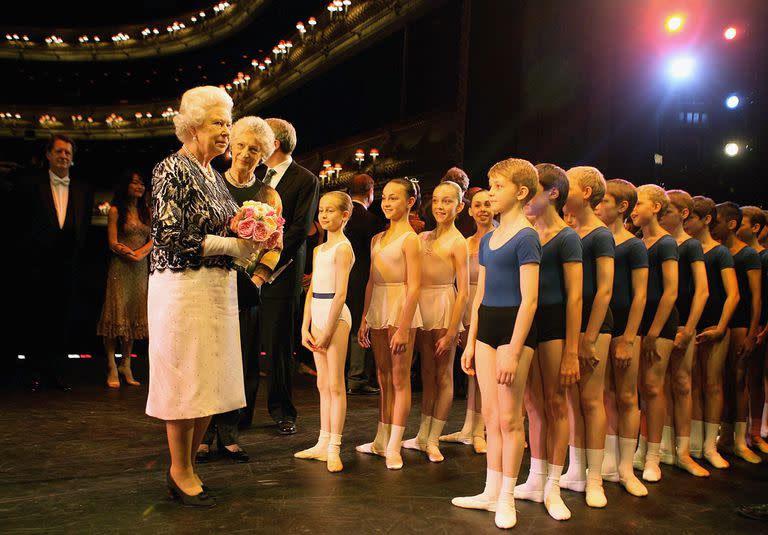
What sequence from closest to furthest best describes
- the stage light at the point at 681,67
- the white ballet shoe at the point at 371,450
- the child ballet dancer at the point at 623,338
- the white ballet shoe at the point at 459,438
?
the child ballet dancer at the point at 623,338 < the white ballet shoe at the point at 371,450 < the white ballet shoe at the point at 459,438 < the stage light at the point at 681,67

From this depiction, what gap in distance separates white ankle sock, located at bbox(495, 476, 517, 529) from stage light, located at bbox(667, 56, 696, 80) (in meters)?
6.58

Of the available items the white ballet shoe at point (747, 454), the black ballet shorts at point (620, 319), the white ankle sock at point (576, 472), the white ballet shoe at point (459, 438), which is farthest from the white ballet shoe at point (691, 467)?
the white ballet shoe at point (459, 438)

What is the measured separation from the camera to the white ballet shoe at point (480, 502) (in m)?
3.14

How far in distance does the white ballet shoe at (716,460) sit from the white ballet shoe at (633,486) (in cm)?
90

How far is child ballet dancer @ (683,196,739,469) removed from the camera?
4.48 meters

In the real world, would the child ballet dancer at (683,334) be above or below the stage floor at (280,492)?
above

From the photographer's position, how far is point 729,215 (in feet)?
15.9

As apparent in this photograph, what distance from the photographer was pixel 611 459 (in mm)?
3840

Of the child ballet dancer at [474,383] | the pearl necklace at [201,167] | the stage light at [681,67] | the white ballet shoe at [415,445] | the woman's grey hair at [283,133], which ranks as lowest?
the white ballet shoe at [415,445]

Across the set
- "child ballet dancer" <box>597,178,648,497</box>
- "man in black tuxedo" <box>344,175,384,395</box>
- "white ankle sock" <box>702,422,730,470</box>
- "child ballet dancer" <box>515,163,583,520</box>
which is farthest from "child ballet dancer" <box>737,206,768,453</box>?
"man in black tuxedo" <box>344,175,384,395</box>

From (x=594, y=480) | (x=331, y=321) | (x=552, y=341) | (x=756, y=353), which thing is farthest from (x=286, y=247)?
(x=756, y=353)

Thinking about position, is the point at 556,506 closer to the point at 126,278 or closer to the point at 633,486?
the point at 633,486

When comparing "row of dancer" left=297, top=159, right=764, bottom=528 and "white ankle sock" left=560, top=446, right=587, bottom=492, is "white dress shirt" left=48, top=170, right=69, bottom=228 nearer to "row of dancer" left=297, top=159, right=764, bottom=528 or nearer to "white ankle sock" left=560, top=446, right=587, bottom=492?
"row of dancer" left=297, top=159, right=764, bottom=528

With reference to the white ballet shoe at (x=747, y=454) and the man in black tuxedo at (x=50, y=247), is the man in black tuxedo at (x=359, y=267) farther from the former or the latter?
the white ballet shoe at (x=747, y=454)
